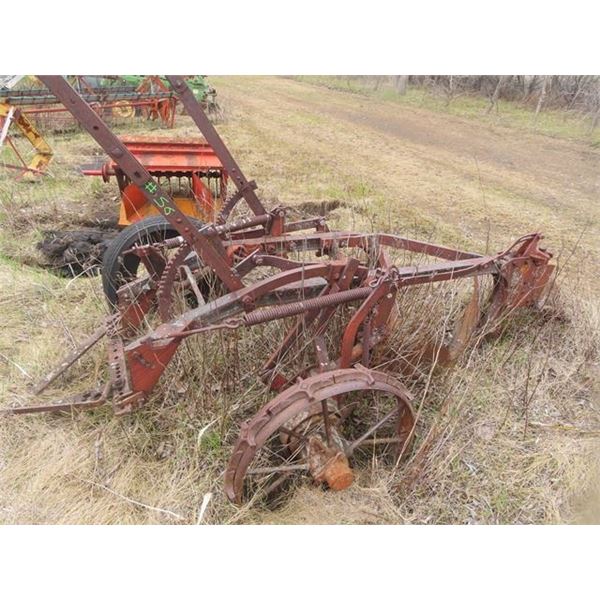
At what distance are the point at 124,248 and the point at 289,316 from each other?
1.46 meters

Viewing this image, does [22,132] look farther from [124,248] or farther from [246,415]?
[246,415]

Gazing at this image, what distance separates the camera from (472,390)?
8.97ft

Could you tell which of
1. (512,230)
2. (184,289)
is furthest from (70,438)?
(512,230)

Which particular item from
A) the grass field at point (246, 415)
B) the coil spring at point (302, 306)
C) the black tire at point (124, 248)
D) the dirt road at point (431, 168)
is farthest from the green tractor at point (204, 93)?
the coil spring at point (302, 306)

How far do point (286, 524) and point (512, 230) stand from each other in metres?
4.80

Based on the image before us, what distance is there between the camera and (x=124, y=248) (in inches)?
119

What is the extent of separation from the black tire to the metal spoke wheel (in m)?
1.50

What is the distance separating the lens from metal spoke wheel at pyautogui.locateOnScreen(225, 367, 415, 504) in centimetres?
193

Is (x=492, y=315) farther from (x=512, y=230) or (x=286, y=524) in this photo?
(x=512, y=230)

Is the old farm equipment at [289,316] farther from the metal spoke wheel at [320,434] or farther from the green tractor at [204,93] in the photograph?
the green tractor at [204,93]

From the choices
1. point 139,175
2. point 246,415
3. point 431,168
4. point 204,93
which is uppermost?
point 139,175

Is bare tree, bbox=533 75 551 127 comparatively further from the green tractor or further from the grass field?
the green tractor

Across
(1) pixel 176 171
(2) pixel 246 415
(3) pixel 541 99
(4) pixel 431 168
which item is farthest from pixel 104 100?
(3) pixel 541 99

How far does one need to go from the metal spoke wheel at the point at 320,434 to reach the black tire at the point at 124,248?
1501 mm
